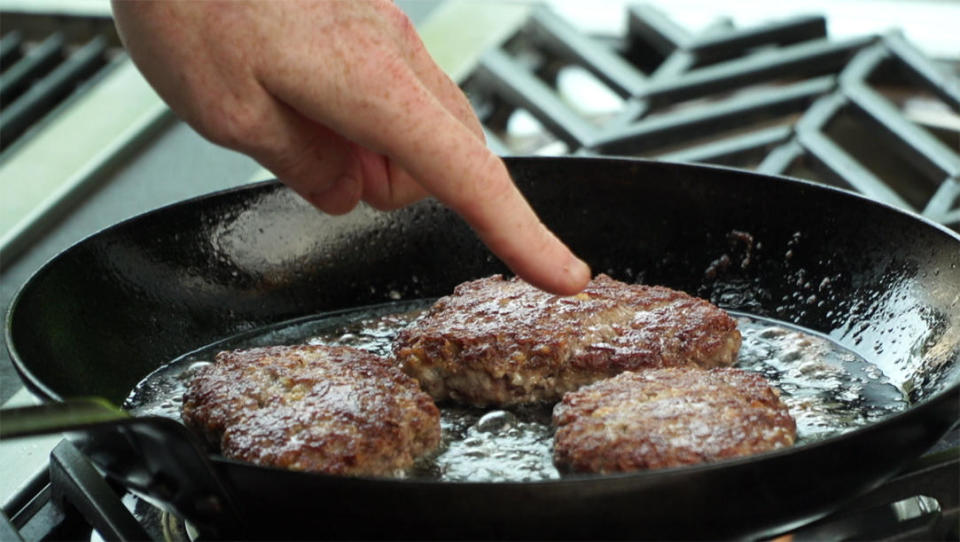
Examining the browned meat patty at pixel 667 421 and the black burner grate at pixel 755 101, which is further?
the black burner grate at pixel 755 101

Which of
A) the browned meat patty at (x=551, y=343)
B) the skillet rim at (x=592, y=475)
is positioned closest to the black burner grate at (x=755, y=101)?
the skillet rim at (x=592, y=475)

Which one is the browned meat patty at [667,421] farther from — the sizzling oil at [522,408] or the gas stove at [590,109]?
the gas stove at [590,109]

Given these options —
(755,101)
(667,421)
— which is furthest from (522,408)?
(755,101)

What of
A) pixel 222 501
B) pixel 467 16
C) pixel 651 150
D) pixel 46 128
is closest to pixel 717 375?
pixel 222 501

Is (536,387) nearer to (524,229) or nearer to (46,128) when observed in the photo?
(524,229)

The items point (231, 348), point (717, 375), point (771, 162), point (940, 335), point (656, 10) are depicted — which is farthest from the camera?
point (656, 10)

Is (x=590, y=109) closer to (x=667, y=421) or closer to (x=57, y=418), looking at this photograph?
(x=667, y=421)
